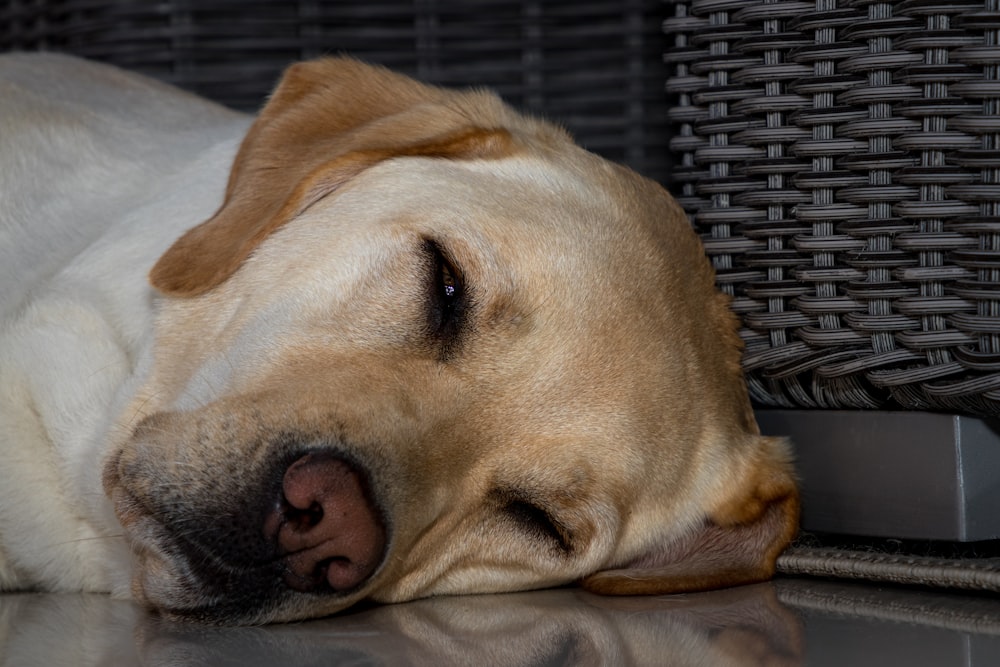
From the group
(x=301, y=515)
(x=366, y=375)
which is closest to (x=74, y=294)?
(x=366, y=375)

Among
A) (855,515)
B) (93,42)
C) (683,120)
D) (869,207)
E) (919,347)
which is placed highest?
(93,42)

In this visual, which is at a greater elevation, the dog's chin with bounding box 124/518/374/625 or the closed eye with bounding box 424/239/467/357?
the closed eye with bounding box 424/239/467/357

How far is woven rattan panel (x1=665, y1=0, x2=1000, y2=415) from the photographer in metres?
2.02

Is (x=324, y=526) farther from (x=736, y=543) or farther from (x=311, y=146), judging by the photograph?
(x=736, y=543)

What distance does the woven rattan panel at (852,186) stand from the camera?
2021mm

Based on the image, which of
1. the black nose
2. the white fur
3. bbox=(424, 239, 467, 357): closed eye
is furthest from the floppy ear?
the black nose

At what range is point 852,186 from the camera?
2.18 meters

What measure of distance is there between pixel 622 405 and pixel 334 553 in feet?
2.20

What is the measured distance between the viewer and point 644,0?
3.67 meters

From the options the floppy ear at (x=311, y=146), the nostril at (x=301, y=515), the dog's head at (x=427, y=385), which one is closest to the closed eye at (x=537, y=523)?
the dog's head at (x=427, y=385)

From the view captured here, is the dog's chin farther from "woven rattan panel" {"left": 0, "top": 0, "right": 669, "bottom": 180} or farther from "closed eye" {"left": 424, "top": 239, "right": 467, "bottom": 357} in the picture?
"woven rattan panel" {"left": 0, "top": 0, "right": 669, "bottom": 180}

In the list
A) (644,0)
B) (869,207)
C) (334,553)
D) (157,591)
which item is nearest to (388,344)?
(334,553)

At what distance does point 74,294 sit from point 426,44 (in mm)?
1723

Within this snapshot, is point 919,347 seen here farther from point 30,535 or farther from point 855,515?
point 30,535
